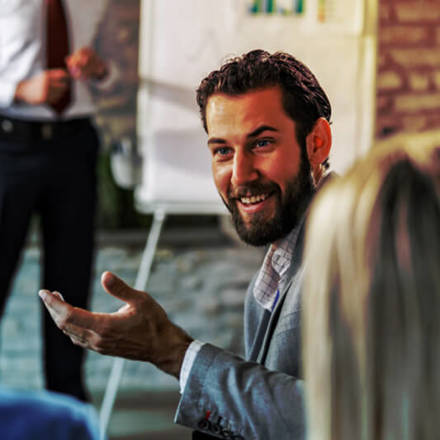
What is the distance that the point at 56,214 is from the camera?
2158 mm

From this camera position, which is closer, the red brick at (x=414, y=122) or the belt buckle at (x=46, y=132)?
the belt buckle at (x=46, y=132)

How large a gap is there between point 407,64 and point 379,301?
2722 millimetres

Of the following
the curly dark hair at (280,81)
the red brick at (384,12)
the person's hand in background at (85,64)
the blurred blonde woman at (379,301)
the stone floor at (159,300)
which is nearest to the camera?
the blurred blonde woman at (379,301)

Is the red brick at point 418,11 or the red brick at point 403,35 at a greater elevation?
the red brick at point 418,11

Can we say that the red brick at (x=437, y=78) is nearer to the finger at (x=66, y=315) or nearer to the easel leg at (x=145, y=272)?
the easel leg at (x=145, y=272)

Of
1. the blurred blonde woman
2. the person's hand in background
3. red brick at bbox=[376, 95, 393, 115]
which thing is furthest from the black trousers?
the blurred blonde woman

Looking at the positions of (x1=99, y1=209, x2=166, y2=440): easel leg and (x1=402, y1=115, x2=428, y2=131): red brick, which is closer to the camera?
(x1=99, y1=209, x2=166, y2=440): easel leg

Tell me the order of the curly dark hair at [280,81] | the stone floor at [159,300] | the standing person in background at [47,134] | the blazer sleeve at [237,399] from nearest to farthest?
the curly dark hair at [280,81] → the blazer sleeve at [237,399] → the standing person in background at [47,134] → the stone floor at [159,300]

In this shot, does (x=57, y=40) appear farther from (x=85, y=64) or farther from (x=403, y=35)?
(x=403, y=35)

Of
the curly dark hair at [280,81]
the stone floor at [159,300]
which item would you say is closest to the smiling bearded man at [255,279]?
the curly dark hair at [280,81]

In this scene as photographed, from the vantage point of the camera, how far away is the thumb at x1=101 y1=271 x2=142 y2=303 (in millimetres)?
664

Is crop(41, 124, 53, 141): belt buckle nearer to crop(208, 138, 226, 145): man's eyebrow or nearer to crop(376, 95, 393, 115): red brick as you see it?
crop(376, 95, 393, 115): red brick

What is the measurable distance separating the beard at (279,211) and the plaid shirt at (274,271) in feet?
0.05

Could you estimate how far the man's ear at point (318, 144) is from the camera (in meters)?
0.60
